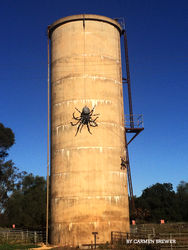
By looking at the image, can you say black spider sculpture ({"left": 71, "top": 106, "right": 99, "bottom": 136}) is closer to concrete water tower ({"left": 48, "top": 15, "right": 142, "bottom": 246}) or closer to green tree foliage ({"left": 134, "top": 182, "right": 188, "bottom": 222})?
concrete water tower ({"left": 48, "top": 15, "right": 142, "bottom": 246})

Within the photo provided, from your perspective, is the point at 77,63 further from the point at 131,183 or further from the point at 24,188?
the point at 24,188

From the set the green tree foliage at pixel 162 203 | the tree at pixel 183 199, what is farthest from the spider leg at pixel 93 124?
the tree at pixel 183 199

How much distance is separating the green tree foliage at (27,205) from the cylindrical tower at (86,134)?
29.5 m

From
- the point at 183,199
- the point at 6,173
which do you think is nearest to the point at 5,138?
the point at 6,173

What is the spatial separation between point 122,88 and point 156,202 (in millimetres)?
58260

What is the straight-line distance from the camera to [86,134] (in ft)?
88.4

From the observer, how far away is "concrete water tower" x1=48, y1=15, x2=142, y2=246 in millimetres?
25453

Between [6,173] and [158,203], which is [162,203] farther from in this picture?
[6,173]

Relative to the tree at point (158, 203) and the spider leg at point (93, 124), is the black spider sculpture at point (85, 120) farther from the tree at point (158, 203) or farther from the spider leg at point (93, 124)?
the tree at point (158, 203)

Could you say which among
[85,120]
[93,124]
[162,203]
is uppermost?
[85,120]

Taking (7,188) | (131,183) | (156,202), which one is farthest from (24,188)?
(131,183)

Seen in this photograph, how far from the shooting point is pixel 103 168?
2639 centimetres

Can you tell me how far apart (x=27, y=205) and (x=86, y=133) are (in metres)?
37.4

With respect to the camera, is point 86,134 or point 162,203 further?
point 162,203
